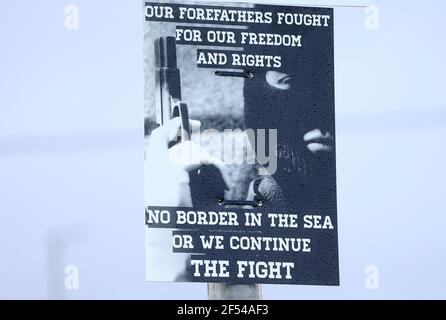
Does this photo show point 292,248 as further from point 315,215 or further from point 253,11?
point 253,11

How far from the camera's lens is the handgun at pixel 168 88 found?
20.6ft

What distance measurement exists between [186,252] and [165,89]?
0.57 m

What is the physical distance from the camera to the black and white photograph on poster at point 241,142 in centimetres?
629

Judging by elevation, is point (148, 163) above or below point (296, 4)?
below

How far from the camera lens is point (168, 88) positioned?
6.29 m

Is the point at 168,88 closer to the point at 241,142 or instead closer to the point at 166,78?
the point at 166,78

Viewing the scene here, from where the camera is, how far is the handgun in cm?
628

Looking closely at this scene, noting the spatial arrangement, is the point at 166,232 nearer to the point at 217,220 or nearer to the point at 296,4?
the point at 217,220

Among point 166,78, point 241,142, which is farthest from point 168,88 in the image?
point 241,142

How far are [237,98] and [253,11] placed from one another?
1.06 ft

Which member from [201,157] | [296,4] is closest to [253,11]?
[296,4]

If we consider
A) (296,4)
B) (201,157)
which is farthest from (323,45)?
(201,157)

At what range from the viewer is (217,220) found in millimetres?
6312

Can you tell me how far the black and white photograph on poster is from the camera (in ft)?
20.6
